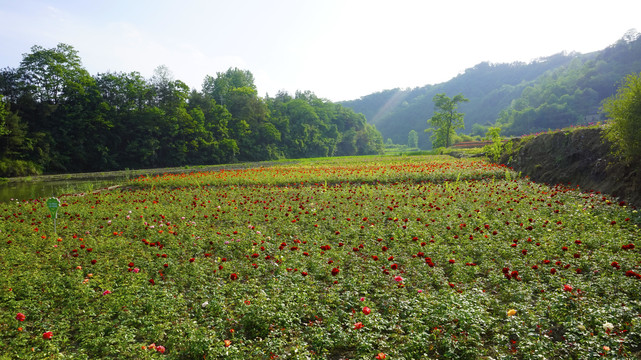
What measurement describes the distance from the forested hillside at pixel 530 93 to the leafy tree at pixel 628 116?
96.6 feet

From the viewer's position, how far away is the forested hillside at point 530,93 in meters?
88.4

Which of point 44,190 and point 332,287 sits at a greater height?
point 44,190

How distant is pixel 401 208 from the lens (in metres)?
8.99

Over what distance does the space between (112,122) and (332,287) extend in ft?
149

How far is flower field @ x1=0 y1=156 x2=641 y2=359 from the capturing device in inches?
129

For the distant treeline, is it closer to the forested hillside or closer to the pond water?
the pond water

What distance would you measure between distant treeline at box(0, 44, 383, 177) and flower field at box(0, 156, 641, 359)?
32.5m

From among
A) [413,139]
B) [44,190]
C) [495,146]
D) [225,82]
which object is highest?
[225,82]

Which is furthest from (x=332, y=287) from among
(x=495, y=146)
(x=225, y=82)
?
(x=225, y=82)

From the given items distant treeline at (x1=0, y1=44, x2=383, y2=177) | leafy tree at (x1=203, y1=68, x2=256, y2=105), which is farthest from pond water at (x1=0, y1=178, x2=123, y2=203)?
leafy tree at (x1=203, y1=68, x2=256, y2=105)

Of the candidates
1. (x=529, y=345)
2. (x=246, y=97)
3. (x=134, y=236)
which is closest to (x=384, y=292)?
(x=529, y=345)

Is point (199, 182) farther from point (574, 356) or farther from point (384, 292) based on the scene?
point (574, 356)

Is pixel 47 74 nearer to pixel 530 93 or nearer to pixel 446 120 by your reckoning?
pixel 446 120

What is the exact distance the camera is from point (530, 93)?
378ft
